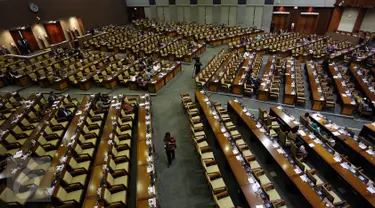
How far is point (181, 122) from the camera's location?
9.80 m

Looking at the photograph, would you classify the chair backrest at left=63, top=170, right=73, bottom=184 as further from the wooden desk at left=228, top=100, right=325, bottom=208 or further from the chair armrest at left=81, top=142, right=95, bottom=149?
the wooden desk at left=228, top=100, right=325, bottom=208

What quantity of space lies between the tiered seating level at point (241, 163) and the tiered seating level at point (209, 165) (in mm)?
454

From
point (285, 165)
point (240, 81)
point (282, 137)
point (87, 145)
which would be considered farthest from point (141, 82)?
point (285, 165)

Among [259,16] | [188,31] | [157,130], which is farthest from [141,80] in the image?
[259,16]

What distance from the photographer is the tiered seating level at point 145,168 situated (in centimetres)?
547

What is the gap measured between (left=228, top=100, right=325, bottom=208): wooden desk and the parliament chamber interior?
0.05 metres

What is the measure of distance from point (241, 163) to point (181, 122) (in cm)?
401

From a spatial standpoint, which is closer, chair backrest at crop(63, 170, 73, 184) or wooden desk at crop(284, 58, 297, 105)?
chair backrest at crop(63, 170, 73, 184)

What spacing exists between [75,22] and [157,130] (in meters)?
21.2

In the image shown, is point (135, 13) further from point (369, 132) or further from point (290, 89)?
point (369, 132)

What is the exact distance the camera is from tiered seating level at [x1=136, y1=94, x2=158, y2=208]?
5.47m

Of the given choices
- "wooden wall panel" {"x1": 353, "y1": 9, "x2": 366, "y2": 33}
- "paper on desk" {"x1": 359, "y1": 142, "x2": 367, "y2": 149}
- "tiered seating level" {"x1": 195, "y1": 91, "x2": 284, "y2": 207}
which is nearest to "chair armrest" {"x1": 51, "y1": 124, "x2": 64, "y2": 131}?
"tiered seating level" {"x1": 195, "y1": 91, "x2": 284, "y2": 207}

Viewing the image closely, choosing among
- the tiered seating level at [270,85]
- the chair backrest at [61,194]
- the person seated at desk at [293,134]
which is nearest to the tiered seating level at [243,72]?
the tiered seating level at [270,85]

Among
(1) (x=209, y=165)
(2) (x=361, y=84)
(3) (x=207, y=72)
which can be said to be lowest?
(2) (x=361, y=84)
